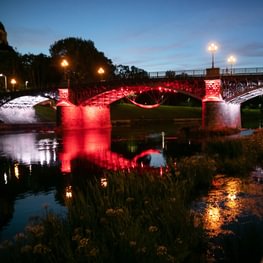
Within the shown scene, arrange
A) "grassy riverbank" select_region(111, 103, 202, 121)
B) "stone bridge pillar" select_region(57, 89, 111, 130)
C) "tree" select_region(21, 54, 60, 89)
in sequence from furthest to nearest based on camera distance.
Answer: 1. "tree" select_region(21, 54, 60, 89)
2. "grassy riverbank" select_region(111, 103, 202, 121)
3. "stone bridge pillar" select_region(57, 89, 111, 130)

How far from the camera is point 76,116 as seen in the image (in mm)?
79188

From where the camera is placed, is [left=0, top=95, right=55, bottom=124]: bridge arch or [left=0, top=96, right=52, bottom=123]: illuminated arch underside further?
[left=0, top=96, right=52, bottom=123]: illuminated arch underside

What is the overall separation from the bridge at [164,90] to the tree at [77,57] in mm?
17889

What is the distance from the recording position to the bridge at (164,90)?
58.0 meters

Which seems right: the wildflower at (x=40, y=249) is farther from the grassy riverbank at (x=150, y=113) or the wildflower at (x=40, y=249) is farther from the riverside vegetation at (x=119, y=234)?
the grassy riverbank at (x=150, y=113)

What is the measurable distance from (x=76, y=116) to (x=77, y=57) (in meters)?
36.4

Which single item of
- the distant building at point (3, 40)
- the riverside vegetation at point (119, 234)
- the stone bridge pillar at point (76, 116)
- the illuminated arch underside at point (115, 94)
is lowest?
the riverside vegetation at point (119, 234)

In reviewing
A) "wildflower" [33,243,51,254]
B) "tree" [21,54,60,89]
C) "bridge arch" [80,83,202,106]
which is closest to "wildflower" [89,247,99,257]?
"wildflower" [33,243,51,254]

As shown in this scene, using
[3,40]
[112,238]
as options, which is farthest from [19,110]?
[112,238]

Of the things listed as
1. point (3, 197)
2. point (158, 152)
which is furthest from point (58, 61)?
point (3, 197)

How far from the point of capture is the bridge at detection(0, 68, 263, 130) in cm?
5803

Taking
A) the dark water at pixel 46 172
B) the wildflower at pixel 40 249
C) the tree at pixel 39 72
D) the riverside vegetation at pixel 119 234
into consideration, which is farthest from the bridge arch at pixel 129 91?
the wildflower at pixel 40 249

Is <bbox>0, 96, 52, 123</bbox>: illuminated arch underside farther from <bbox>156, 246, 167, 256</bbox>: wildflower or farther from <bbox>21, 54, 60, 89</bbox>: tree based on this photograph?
<bbox>156, 246, 167, 256</bbox>: wildflower

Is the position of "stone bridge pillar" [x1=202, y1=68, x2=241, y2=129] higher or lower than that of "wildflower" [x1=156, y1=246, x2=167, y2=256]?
higher
